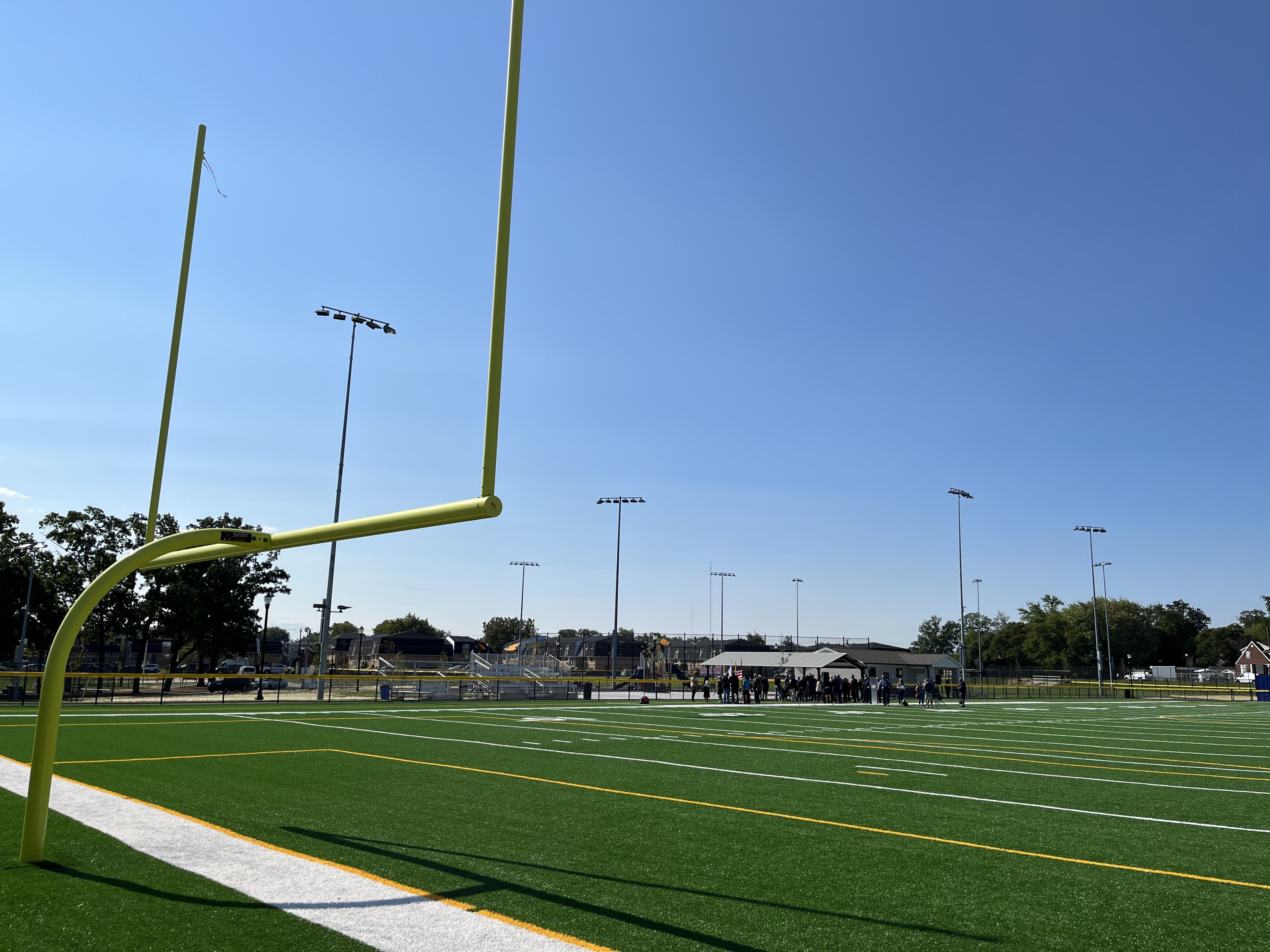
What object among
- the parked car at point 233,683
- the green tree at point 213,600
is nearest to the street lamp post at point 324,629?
the parked car at point 233,683

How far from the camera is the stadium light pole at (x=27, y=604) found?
155ft

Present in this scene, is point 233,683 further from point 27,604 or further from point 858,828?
point 858,828

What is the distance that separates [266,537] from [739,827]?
4.94 meters

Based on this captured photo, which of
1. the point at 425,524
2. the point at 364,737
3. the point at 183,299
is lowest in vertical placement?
the point at 364,737

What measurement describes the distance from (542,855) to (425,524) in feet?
9.61

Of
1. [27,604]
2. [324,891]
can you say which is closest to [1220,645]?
[27,604]

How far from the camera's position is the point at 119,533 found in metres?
47.7

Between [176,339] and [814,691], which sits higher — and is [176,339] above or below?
above

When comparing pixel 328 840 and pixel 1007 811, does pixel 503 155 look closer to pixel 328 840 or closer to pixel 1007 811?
pixel 328 840

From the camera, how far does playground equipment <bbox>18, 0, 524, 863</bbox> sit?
593 cm

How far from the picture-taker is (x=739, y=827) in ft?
27.3

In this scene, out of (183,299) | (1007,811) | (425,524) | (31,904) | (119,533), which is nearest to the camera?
(31,904)

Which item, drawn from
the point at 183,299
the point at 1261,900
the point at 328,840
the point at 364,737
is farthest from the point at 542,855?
the point at 364,737

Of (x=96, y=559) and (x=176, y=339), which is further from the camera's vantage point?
(x=96, y=559)
